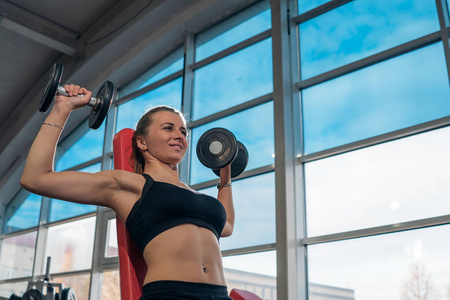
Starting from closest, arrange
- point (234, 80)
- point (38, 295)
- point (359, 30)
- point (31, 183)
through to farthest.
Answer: point (31, 183)
point (359, 30)
point (38, 295)
point (234, 80)

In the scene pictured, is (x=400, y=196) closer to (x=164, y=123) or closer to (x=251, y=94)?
(x=251, y=94)

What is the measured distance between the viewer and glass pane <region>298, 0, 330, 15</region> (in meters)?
4.77

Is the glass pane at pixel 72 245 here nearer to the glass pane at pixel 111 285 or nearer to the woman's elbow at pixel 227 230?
the glass pane at pixel 111 285

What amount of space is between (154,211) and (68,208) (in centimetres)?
585

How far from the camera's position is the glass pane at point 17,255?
7.46 metres

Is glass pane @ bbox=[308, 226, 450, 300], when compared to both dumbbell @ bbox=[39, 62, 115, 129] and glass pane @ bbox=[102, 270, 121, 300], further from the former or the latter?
glass pane @ bbox=[102, 270, 121, 300]

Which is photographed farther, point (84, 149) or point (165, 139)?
point (84, 149)

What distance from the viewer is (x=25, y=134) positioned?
24.8 ft

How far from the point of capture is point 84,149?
7.07 metres

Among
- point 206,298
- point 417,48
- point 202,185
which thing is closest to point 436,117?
point 417,48

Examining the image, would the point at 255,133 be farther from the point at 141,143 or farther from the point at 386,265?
the point at 141,143

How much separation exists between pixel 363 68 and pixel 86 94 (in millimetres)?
3125

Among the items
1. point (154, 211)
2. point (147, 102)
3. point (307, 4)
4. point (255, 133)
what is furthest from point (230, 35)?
point (154, 211)

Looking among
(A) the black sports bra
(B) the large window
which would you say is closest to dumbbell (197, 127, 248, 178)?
(A) the black sports bra
